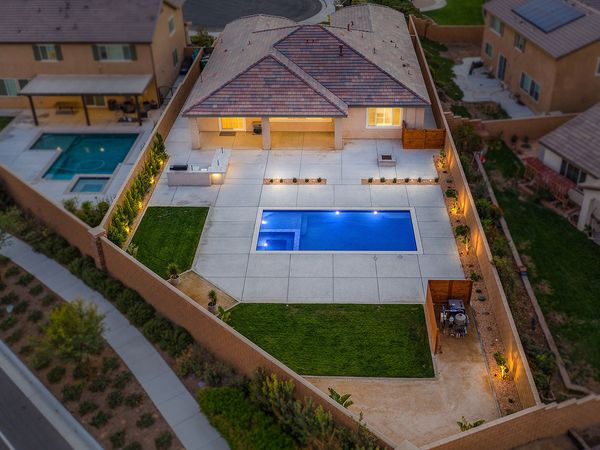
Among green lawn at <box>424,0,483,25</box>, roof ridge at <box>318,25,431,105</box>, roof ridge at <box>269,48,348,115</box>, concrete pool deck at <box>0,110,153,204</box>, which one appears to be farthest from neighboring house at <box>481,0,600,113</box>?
concrete pool deck at <box>0,110,153,204</box>

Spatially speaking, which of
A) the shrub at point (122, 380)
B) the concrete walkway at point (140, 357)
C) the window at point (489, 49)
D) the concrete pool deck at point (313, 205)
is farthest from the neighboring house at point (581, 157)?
the shrub at point (122, 380)

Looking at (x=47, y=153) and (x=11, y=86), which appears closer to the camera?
(x=47, y=153)


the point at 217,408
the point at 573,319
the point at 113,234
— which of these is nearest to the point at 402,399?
the point at 217,408

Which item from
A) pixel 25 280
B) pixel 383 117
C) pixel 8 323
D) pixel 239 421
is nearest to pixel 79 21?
pixel 25 280

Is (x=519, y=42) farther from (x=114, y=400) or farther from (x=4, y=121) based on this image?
(x=114, y=400)

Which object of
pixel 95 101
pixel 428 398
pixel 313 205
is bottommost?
pixel 428 398

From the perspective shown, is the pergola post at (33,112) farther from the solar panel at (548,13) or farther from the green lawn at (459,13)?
the green lawn at (459,13)

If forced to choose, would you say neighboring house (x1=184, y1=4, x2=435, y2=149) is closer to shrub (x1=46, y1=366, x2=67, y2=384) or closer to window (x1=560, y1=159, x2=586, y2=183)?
window (x1=560, y1=159, x2=586, y2=183)

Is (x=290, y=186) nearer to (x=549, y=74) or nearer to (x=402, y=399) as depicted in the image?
(x=402, y=399)
